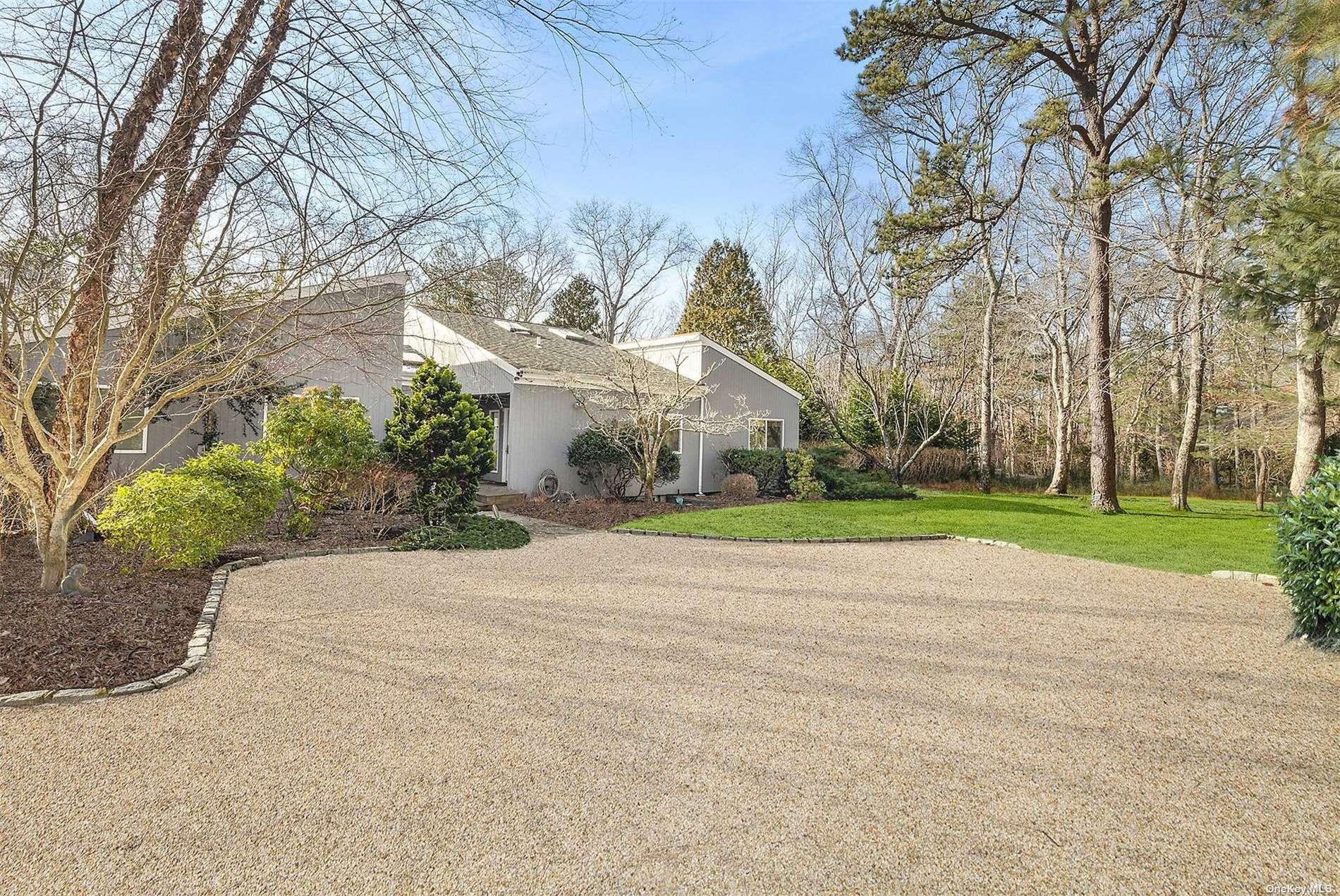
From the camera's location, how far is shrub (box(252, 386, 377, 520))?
8.55 meters

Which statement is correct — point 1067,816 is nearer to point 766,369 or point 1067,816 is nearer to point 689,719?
point 689,719

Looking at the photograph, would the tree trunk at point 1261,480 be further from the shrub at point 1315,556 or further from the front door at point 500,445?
the front door at point 500,445

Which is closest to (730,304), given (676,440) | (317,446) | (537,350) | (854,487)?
(676,440)

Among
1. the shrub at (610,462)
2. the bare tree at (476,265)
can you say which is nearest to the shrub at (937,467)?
the shrub at (610,462)

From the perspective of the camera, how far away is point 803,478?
15.4m

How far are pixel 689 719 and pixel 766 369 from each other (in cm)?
2342

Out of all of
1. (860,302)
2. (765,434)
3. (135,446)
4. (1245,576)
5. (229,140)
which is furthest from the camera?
(860,302)

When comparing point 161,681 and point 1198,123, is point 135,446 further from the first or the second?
point 1198,123

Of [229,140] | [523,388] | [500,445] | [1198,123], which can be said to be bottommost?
[500,445]

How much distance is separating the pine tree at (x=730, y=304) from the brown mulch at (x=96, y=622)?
25.0 meters

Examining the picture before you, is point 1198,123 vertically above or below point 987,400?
Result: above

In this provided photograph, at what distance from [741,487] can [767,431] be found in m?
2.98

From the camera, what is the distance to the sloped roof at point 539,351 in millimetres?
13539

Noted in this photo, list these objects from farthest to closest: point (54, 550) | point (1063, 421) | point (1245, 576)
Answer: point (1063, 421) < point (1245, 576) < point (54, 550)
